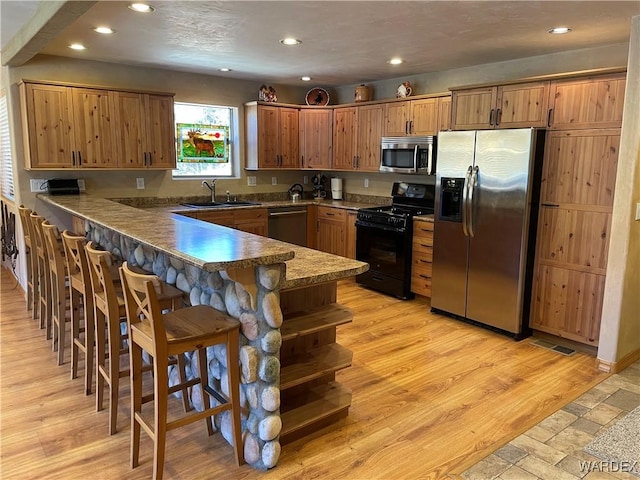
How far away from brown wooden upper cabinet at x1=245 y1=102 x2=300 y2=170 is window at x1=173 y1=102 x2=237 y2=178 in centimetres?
25

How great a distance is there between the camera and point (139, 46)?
4.09 m

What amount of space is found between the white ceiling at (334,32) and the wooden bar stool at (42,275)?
137cm

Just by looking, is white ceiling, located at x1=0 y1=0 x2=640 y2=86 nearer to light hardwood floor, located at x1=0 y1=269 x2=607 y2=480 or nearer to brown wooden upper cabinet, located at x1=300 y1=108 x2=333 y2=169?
brown wooden upper cabinet, located at x1=300 y1=108 x2=333 y2=169

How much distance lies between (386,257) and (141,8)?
3314 mm

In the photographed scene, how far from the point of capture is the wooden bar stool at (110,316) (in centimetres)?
244

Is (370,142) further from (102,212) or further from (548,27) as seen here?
(102,212)

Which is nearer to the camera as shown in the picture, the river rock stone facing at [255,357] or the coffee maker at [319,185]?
the river rock stone facing at [255,357]

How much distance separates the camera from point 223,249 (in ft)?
7.02

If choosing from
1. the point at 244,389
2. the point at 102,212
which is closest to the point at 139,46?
the point at 102,212

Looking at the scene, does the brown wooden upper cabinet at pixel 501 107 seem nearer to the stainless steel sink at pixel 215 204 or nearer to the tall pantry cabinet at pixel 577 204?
the tall pantry cabinet at pixel 577 204

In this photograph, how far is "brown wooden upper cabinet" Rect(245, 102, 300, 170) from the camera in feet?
19.2

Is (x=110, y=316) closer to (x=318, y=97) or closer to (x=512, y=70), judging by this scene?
(x=512, y=70)

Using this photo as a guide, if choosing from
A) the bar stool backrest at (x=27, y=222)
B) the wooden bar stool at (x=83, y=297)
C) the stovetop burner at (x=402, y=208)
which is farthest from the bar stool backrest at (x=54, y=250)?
the stovetop burner at (x=402, y=208)

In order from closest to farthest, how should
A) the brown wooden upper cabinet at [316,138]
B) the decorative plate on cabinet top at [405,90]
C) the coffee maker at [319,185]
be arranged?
the decorative plate on cabinet top at [405,90], the brown wooden upper cabinet at [316,138], the coffee maker at [319,185]
